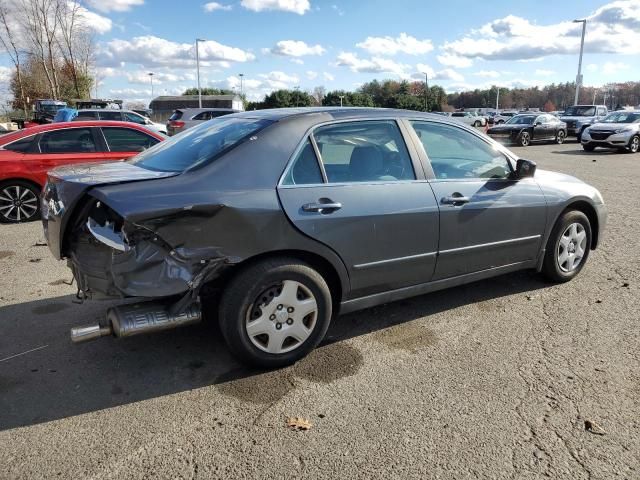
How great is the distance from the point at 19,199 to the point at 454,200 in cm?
680

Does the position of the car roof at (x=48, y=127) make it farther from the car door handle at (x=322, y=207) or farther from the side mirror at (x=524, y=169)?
the side mirror at (x=524, y=169)

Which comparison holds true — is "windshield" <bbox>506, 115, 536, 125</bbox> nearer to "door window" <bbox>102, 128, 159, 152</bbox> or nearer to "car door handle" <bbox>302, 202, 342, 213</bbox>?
"door window" <bbox>102, 128, 159, 152</bbox>

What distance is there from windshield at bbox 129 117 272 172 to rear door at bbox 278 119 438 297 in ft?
1.44

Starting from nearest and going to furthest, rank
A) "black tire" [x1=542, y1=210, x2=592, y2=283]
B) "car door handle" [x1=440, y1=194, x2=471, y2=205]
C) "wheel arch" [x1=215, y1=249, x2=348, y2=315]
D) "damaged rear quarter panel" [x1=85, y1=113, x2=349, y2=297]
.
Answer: "damaged rear quarter panel" [x1=85, y1=113, x2=349, y2=297] → "wheel arch" [x1=215, y1=249, x2=348, y2=315] → "car door handle" [x1=440, y1=194, x2=471, y2=205] → "black tire" [x1=542, y1=210, x2=592, y2=283]

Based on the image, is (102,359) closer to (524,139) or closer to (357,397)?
(357,397)

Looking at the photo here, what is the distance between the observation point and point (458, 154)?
4.17m

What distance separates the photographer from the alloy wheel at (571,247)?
4.77 m

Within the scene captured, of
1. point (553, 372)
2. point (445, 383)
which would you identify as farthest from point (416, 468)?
point (553, 372)

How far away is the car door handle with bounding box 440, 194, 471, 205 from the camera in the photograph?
3803mm

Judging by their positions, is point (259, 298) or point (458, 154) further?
point (458, 154)

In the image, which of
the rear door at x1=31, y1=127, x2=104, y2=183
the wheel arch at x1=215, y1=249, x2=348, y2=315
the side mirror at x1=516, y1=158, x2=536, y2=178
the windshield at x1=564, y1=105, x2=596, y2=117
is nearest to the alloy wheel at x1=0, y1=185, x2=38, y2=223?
the rear door at x1=31, y1=127, x2=104, y2=183

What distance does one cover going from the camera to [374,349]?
3645mm

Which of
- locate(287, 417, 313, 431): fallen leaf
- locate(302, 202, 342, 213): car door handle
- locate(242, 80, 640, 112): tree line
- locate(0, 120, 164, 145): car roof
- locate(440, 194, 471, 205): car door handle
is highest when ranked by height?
locate(242, 80, 640, 112): tree line

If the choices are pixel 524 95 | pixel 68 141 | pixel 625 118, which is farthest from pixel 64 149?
pixel 524 95
